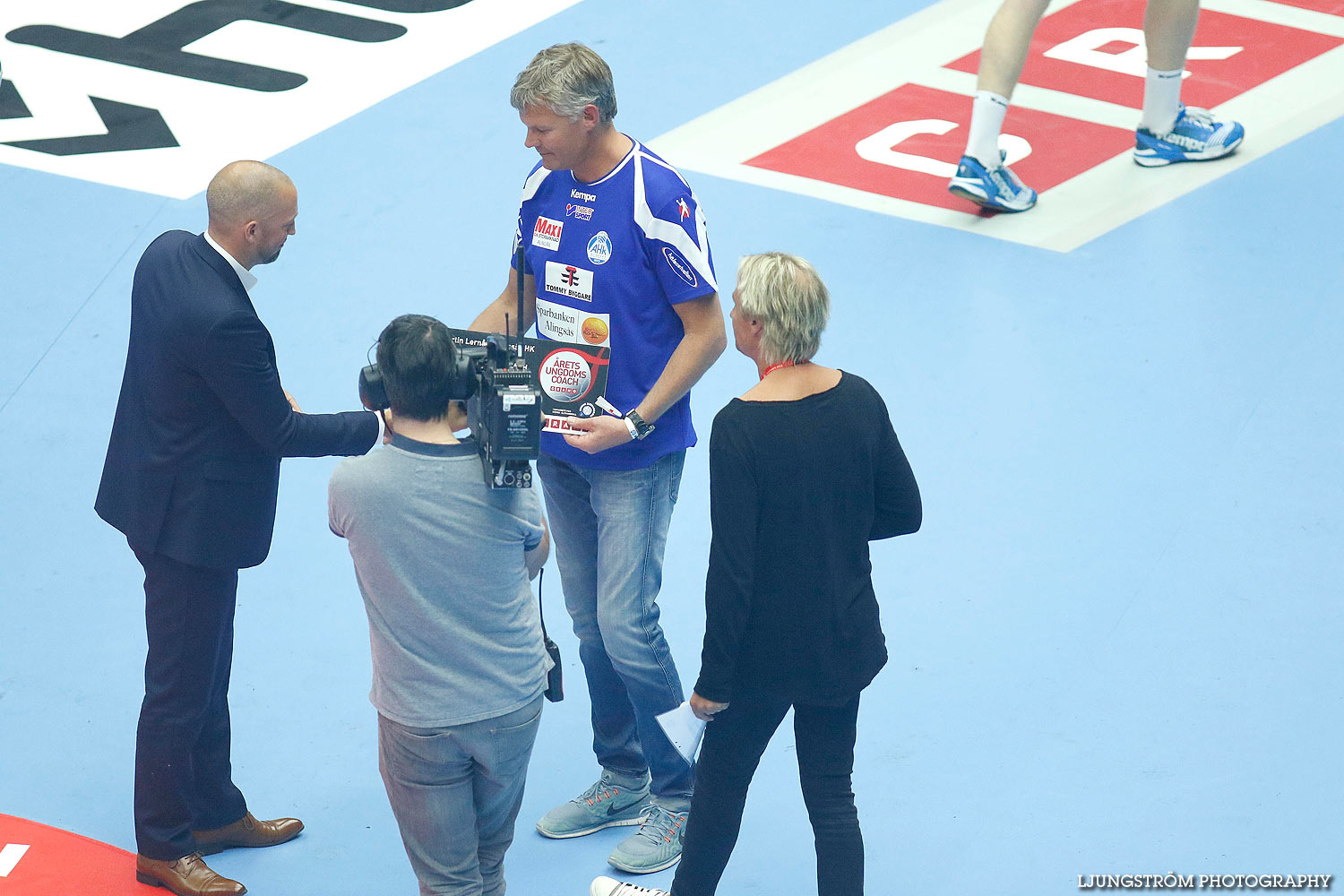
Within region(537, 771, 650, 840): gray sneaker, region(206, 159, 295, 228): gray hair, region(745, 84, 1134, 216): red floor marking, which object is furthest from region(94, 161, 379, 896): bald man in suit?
region(745, 84, 1134, 216): red floor marking

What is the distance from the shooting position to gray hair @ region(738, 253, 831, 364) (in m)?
3.16

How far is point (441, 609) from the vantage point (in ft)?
9.94

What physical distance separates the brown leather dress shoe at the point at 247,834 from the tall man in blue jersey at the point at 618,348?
0.66 meters

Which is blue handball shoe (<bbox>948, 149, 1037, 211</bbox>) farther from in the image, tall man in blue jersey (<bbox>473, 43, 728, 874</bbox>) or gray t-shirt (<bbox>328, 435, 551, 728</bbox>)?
gray t-shirt (<bbox>328, 435, 551, 728</bbox>)

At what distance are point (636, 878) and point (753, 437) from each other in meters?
1.35

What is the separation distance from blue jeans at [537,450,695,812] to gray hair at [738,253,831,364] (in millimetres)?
675

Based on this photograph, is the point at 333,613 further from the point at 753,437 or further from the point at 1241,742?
the point at 1241,742

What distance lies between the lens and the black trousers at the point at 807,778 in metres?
3.32

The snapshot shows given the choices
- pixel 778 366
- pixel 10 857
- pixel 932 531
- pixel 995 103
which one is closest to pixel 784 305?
pixel 778 366

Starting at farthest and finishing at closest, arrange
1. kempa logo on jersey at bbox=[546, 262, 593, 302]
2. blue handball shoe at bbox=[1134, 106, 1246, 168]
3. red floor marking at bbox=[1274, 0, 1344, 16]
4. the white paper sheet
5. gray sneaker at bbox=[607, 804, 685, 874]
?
red floor marking at bbox=[1274, 0, 1344, 16] → blue handball shoe at bbox=[1134, 106, 1246, 168] → gray sneaker at bbox=[607, 804, 685, 874] → kempa logo on jersey at bbox=[546, 262, 593, 302] → the white paper sheet

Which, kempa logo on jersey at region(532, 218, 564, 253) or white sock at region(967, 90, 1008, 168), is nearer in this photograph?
kempa logo on jersey at region(532, 218, 564, 253)

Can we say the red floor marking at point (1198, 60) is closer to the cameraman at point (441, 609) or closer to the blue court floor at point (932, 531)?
the blue court floor at point (932, 531)

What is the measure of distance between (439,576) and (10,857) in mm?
1675

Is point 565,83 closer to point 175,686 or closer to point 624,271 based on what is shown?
point 624,271
